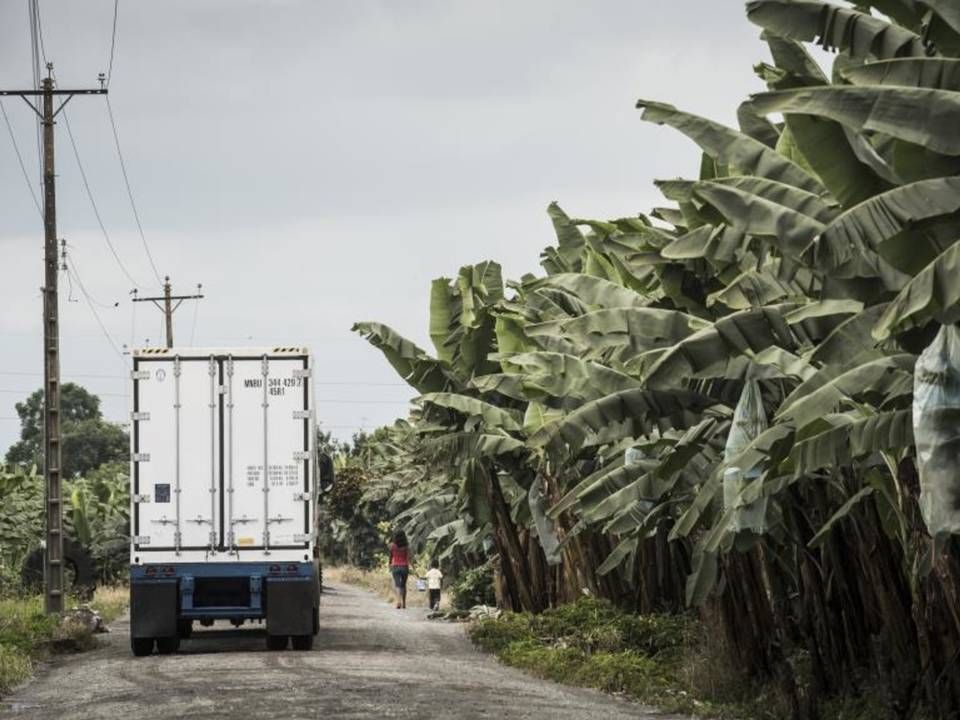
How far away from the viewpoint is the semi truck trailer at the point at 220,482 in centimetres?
2380

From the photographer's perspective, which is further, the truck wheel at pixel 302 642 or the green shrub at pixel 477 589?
the green shrub at pixel 477 589

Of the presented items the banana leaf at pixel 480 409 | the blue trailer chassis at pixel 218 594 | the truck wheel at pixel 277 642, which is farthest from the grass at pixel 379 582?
the blue trailer chassis at pixel 218 594

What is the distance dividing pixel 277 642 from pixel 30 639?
3602 millimetres

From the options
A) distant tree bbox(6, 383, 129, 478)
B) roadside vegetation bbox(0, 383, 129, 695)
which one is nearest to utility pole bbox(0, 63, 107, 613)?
roadside vegetation bbox(0, 383, 129, 695)

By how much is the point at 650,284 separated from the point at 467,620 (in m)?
17.5

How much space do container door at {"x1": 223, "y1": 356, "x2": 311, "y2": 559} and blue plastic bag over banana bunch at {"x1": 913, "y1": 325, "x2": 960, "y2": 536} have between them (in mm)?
13325

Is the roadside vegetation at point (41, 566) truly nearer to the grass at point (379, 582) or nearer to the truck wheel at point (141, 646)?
the truck wheel at point (141, 646)

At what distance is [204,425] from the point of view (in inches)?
941

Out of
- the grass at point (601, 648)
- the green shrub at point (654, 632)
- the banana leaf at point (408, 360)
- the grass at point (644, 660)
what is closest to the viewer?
the grass at point (644, 660)

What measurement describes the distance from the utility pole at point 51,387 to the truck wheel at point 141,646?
5.73 metres

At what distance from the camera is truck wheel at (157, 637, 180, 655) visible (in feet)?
81.1

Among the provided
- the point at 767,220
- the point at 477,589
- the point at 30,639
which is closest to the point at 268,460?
the point at 30,639

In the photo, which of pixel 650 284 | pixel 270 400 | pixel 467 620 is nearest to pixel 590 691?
pixel 650 284

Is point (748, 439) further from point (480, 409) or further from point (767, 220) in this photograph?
point (480, 409)
